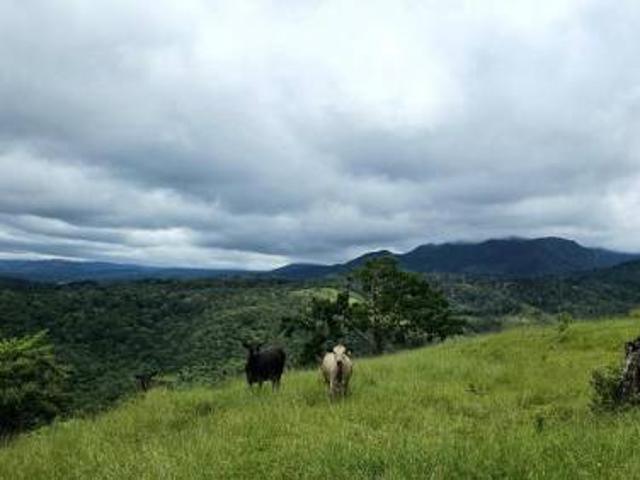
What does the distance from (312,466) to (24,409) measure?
45.6 metres

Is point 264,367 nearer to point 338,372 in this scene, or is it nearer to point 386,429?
point 338,372

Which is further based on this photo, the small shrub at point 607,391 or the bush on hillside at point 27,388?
the bush on hillside at point 27,388

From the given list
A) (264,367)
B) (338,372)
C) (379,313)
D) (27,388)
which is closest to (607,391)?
(338,372)

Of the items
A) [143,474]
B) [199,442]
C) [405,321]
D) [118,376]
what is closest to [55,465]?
[199,442]

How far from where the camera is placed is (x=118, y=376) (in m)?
103

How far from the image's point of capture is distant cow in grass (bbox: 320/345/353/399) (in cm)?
2139

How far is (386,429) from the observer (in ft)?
47.7

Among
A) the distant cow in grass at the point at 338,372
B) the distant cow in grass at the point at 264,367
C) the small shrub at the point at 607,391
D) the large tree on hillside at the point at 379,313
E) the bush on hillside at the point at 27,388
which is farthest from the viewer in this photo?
the large tree on hillside at the point at 379,313

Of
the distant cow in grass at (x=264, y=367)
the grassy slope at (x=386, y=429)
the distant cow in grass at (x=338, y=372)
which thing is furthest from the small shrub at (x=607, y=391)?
the distant cow in grass at (x=264, y=367)

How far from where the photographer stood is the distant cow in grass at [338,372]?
2139 cm

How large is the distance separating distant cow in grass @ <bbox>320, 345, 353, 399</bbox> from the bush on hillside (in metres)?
32.1

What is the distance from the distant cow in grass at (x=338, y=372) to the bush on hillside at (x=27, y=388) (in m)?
32.1

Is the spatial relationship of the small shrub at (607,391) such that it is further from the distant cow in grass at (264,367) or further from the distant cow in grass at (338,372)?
the distant cow in grass at (264,367)

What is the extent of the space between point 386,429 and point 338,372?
23.3 ft
